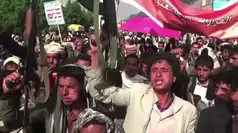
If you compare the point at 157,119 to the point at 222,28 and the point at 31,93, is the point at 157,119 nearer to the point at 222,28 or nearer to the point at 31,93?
the point at 31,93

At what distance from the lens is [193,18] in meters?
5.68

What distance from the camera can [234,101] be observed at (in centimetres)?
411

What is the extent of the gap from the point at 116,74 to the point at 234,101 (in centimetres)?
89

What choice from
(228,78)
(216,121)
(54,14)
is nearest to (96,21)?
(216,121)

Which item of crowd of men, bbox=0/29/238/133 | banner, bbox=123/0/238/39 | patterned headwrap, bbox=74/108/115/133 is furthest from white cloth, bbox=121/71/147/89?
patterned headwrap, bbox=74/108/115/133

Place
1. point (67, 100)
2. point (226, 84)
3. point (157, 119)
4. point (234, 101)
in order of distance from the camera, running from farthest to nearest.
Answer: point (226, 84) < point (234, 101) < point (157, 119) < point (67, 100)

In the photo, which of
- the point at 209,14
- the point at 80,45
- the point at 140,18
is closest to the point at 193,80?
the point at 209,14

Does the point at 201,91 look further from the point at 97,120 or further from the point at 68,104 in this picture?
the point at 97,120

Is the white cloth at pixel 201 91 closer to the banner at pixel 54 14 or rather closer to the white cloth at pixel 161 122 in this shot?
the white cloth at pixel 161 122

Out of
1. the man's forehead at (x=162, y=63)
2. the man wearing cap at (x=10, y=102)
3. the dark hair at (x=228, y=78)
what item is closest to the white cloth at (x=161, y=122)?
the man's forehead at (x=162, y=63)

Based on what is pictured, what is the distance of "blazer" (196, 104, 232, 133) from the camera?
4176 mm

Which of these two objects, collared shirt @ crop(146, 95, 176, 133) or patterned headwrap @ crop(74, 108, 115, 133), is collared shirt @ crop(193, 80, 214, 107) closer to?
collared shirt @ crop(146, 95, 176, 133)

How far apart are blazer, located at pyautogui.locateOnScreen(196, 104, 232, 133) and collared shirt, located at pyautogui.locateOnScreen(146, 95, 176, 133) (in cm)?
40

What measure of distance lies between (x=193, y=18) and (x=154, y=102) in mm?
2007
